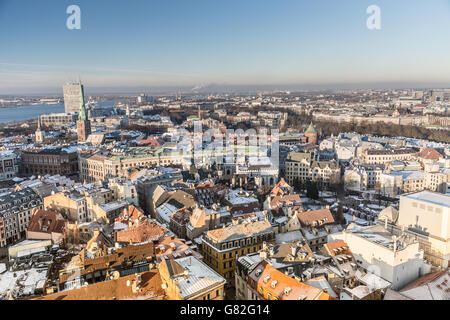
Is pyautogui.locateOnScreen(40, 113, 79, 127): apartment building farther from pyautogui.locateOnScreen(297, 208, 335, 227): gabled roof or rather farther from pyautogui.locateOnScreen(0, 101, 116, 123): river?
pyautogui.locateOnScreen(297, 208, 335, 227): gabled roof

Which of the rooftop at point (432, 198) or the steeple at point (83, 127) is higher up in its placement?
the steeple at point (83, 127)

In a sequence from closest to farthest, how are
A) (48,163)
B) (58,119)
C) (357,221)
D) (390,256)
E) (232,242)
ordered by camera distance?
(390,256) < (232,242) < (357,221) < (48,163) < (58,119)

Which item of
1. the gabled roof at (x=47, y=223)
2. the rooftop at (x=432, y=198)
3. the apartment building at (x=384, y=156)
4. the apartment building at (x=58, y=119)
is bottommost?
the apartment building at (x=384, y=156)

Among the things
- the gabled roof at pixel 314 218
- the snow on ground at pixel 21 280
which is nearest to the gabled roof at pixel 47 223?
the snow on ground at pixel 21 280

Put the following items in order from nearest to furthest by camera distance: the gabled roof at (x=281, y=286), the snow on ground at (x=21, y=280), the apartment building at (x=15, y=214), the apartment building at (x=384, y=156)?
1. the gabled roof at (x=281, y=286)
2. the snow on ground at (x=21, y=280)
3. the apartment building at (x=15, y=214)
4. the apartment building at (x=384, y=156)

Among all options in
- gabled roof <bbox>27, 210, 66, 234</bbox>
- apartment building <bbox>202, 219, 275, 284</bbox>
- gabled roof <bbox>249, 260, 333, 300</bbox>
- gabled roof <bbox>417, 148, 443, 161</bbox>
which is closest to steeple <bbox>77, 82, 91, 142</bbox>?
gabled roof <bbox>27, 210, 66, 234</bbox>

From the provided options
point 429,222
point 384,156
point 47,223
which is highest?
point 429,222

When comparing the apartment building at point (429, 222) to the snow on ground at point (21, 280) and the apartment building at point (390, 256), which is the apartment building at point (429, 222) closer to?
the apartment building at point (390, 256)

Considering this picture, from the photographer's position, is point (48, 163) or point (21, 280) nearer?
point (21, 280)

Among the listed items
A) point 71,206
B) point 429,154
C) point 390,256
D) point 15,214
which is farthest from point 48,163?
point 429,154

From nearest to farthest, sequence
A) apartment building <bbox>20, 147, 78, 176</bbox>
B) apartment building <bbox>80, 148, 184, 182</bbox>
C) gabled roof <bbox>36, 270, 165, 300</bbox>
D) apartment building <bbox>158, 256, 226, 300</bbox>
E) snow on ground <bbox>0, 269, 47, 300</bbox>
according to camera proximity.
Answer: gabled roof <bbox>36, 270, 165, 300</bbox> → apartment building <bbox>158, 256, 226, 300</bbox> → snow on ground <bbox>0, 269, 47, 300</bbox> → apartment building <bbox>80, 148, 184, 182</bbox> → apartment building <bbox>20, 147, 78, 176</bbox>

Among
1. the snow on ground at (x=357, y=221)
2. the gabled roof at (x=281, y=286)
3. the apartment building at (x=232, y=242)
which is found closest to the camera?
the gabled roof at (x=281, y=286)

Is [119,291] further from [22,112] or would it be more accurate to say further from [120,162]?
[22,112]
